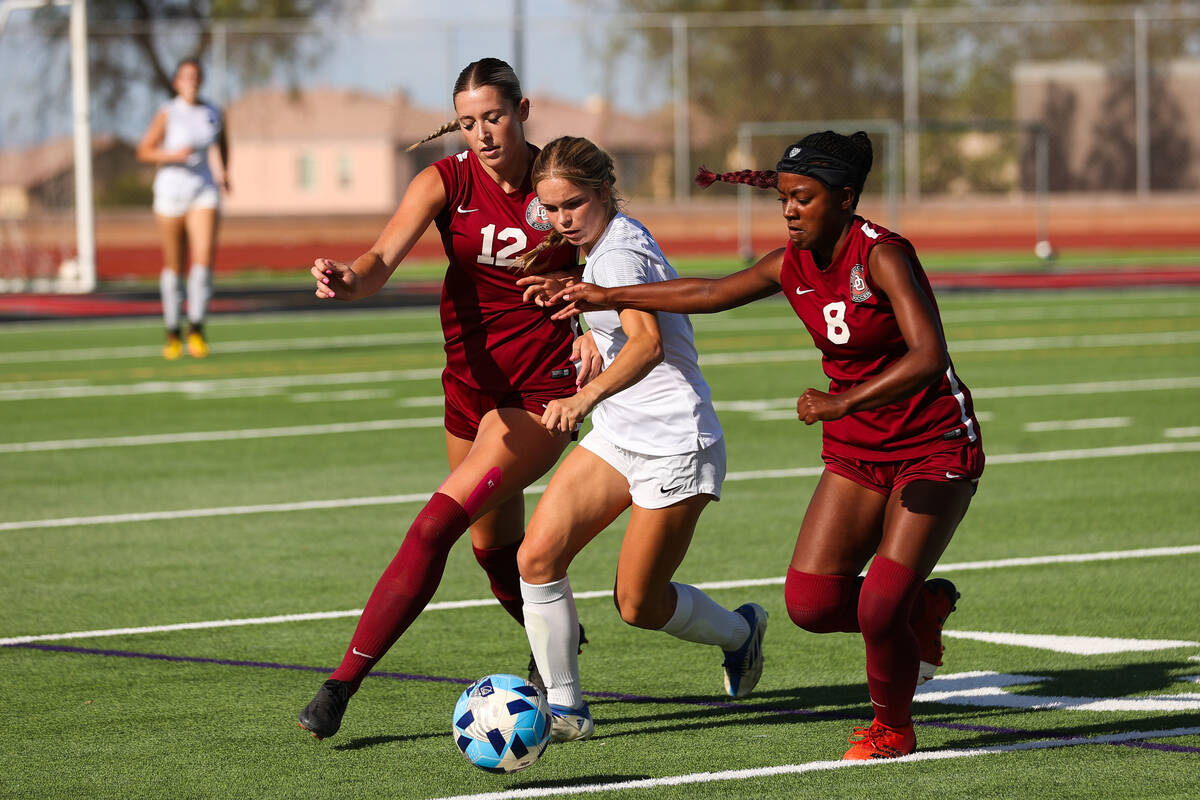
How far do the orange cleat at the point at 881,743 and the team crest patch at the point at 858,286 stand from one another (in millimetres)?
1257

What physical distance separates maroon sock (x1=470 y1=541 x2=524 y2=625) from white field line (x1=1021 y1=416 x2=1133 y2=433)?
23.8ft

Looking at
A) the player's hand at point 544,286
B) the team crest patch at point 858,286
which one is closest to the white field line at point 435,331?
the player's hand at point 544,286

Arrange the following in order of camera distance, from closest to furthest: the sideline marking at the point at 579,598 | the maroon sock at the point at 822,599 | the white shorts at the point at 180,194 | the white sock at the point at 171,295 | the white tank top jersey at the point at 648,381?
the maroon sock at the point at 822,599
the white tank top jersey at the point at 648,381
the sideline marking at the point at 579,598
the white shorts at the point at 180,194
the white sock at the point at 171,295


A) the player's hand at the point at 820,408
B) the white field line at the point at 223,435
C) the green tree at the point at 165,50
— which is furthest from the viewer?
the green tree at the point at 165,50

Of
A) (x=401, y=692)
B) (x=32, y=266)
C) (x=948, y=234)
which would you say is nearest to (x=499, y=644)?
(x=401, y=692)

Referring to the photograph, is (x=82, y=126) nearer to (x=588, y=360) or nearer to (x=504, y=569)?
(x=504, y=569)

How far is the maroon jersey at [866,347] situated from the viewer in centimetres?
537

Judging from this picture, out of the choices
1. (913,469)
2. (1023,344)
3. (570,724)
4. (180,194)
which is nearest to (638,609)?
(570,724)

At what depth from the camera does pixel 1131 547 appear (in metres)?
8.77

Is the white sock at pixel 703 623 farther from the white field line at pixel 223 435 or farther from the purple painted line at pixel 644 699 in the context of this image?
the white field line at pixel 223 435

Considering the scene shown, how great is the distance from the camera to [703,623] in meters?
6.07

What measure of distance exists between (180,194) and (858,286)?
494 inches

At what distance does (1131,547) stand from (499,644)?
11.2 ft

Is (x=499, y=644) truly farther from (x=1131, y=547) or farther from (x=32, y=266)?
(x=32, y=266)
